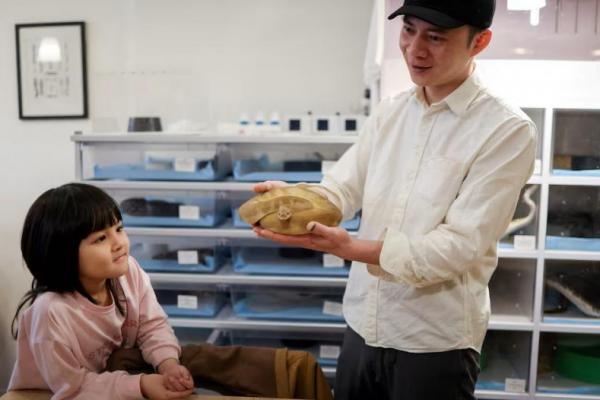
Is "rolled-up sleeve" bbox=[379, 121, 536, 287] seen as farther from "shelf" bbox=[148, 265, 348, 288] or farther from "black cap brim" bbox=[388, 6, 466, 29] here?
"shelf" bbox=[148, 265, 348, 288]

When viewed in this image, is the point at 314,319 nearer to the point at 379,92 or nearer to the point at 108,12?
the point at 379,92

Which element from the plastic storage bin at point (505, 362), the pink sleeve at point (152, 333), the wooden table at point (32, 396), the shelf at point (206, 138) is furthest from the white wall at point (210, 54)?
the wooden table at point (32, 396)

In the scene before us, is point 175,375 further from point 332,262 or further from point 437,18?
point 332,262

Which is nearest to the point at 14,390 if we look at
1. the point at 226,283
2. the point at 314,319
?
the point at 226,283

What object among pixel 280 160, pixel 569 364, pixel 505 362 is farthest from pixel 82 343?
pixel 569 364

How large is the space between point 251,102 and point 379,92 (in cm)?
75

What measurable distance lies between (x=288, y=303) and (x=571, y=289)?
3.52 feet

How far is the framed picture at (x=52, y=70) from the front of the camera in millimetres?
2484

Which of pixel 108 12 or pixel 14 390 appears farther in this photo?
pixel 108 12

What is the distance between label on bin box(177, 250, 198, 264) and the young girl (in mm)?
811

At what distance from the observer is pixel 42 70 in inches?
99.2

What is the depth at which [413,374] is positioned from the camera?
1072 millimetres

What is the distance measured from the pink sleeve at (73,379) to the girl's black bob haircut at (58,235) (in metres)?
0.13

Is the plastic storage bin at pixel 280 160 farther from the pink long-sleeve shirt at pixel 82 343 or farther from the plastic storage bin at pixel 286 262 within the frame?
the pink long-sleeve shirt at pixel 82 343
